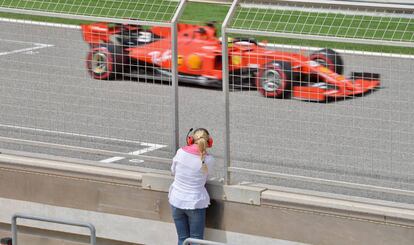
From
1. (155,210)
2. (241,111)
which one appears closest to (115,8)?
(155,210)

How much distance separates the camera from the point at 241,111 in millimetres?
10297

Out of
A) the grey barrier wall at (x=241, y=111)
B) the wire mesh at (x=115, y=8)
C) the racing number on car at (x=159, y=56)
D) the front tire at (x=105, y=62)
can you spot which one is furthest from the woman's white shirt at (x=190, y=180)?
the wire mesh at (x=115, y=8)

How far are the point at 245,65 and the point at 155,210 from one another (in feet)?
5.56

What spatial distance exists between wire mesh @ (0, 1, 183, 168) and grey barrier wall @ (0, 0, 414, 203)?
0.01 meters

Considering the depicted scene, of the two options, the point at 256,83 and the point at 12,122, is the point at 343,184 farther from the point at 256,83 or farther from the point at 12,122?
the point at 12,122

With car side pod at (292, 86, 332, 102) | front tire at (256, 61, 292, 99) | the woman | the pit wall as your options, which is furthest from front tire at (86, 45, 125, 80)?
car side pod at (292, 86, 332, 102)

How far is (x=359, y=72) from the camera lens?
31.7 feet

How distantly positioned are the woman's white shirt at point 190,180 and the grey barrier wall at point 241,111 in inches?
13.0

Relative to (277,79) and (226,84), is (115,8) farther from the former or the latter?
(277,79)

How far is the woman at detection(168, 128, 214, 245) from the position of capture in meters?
10.1

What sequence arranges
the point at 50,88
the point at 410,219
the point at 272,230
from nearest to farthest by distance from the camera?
1. the point at 410,219
2. the point at 272,230
3. the point at 50,88

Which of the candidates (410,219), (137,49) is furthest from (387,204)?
(137,49)

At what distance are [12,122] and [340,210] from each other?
149 inches

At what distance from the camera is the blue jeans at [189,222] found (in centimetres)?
1019
